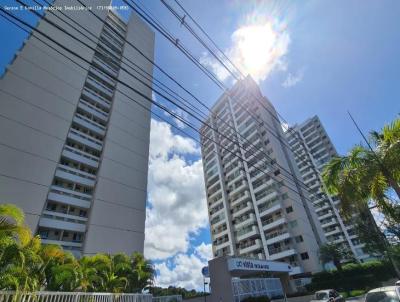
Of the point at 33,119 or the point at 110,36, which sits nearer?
the point at 33,119

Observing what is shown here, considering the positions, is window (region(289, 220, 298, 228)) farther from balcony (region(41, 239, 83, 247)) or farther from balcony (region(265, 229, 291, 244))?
balcony (region(41, 239, 83, 247))

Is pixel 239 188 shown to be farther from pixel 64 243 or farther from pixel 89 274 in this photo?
pixel 89 274

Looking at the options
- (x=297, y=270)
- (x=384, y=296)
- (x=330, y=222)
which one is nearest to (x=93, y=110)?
(x=384, y=296)

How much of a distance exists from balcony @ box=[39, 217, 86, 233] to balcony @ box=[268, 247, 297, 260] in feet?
110

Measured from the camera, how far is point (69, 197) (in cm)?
2531

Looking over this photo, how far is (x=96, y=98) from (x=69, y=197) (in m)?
15.4

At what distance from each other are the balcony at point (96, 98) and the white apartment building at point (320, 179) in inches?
1567

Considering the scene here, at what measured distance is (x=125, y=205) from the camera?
28281 millimetres

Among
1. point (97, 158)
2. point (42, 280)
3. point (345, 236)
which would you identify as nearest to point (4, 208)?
point (42, 280)

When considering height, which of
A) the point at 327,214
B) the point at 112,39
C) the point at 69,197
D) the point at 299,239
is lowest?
the point at 299,239

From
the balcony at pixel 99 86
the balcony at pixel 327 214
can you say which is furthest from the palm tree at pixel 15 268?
the balcony at pixel 327 214

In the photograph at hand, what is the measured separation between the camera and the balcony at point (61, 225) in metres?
22.8

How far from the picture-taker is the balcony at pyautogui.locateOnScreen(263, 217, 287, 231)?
44.2 meters

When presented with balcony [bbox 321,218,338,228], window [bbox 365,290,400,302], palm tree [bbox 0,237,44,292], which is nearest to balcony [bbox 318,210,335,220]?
balcony [bbox 321,218,338,228]
